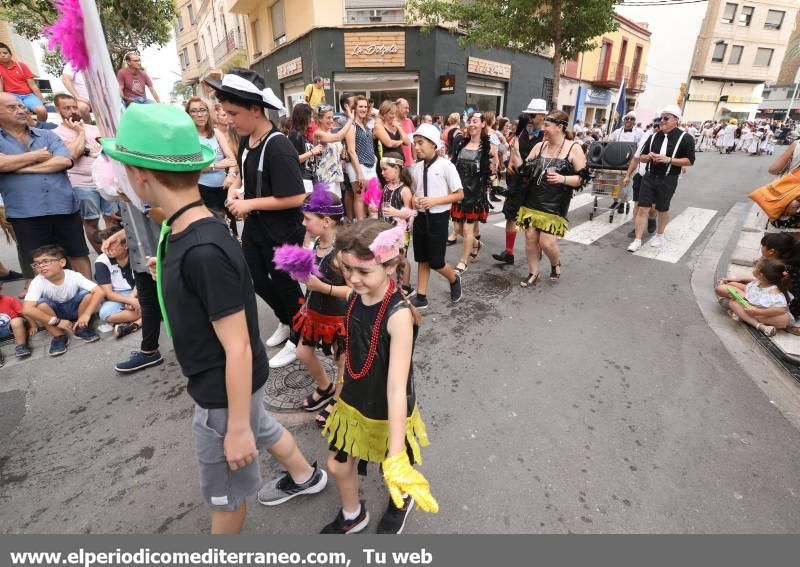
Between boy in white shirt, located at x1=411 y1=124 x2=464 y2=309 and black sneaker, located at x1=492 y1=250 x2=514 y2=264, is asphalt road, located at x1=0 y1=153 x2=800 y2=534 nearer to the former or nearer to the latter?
boy in white shirt, located at x1=411 y1=124 x2=464 y2=309

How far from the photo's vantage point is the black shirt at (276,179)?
8.35ft

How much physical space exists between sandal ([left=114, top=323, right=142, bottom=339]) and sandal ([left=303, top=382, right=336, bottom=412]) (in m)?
2.25

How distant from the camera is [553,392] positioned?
10.2 feet

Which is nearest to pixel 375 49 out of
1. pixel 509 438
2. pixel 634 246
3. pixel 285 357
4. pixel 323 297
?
pixel 634 246

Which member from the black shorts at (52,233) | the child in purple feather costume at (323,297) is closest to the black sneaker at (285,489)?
the child in purple feather costume at (323,297)

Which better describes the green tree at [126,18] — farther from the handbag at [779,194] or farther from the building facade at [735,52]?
the building facade at [735,52]

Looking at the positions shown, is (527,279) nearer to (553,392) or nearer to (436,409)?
(553,392)

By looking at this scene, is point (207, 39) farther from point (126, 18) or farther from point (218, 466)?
point (218, 466)

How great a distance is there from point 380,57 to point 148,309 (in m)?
14.6

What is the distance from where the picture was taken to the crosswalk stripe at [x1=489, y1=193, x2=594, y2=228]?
300 inches

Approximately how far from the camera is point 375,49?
14883mm

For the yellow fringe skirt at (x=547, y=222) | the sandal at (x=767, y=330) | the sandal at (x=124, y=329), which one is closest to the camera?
the sandal at (x=767, y=330)

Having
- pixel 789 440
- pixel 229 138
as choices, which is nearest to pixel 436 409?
pixel 789 440

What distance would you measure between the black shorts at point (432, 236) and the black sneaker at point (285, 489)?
8.33 ft
